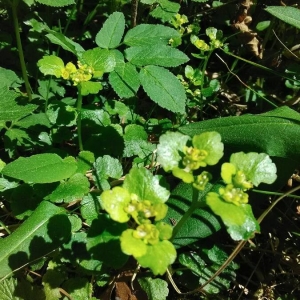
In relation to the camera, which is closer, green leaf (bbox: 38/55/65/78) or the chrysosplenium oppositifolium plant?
the chrysosplenium oppositifolium plant

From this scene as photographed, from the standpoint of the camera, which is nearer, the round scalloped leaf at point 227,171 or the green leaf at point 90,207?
the round scalloped leaf at point 227,171

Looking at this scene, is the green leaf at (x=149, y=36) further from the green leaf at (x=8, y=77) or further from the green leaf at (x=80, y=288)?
the green leaf at (x=80, y=288)

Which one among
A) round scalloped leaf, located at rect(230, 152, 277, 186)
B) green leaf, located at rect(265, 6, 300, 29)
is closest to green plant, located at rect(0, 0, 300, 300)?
round scalloped leaf, located at rect(230, 152, 277, 186)

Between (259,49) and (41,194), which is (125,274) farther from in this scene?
(259,49)

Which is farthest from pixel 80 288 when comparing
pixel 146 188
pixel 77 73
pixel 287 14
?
pixel 287 14

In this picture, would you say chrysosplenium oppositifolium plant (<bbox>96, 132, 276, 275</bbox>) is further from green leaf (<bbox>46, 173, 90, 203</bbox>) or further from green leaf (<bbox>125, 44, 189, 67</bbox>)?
green leaf (<bbox>125, 44, 189, 67</bbox>)

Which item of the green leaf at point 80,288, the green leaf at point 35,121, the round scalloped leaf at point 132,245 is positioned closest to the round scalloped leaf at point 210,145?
the round scalloped leaf at point 132,245

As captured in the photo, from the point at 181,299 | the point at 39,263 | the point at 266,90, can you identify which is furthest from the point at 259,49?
the point at 39,263
